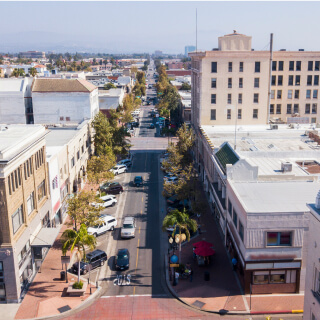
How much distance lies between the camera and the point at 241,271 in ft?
118

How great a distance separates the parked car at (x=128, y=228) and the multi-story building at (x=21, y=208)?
8.50 meters

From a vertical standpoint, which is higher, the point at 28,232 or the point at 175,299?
the point at 28,232

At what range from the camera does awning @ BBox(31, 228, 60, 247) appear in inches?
1507

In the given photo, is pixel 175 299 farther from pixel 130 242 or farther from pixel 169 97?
pixel 169 97

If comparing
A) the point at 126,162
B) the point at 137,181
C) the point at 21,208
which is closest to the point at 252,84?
the point at 137,181

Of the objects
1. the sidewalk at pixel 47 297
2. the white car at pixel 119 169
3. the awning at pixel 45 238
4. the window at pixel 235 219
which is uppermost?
the window at pixel 235 219

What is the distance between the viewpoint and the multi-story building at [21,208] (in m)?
33.0

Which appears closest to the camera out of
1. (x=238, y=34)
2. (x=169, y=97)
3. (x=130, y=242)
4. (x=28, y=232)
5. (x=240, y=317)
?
(x=240, y=317)

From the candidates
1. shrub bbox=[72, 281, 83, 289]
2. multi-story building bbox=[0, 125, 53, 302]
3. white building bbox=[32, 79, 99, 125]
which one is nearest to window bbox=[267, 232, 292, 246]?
shrub bbox=[72, 281, 83, 289]

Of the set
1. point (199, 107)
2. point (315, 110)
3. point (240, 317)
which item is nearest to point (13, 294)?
point (240, 317)

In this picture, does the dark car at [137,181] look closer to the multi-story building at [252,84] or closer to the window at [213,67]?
the multi-story building at [252,84]

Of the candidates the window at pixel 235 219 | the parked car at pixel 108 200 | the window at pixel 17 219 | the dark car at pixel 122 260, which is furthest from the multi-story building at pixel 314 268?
the parked car at pixel 108 200

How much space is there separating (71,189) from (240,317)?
32595 millimetres

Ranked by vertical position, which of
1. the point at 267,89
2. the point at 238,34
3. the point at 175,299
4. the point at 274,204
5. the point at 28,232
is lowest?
the point at 175,299
